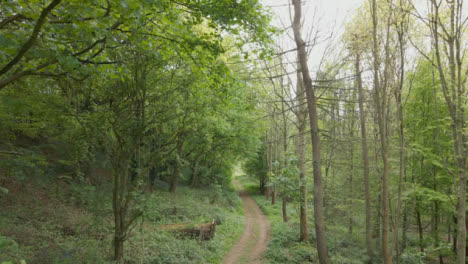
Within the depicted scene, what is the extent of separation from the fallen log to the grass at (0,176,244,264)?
0.31m

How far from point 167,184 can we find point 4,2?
2053 centimetres

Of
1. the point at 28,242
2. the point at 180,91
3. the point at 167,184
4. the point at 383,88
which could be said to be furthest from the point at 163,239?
the point at 167,184

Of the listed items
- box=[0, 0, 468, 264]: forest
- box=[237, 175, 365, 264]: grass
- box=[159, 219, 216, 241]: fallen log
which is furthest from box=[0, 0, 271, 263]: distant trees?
box=[237, 175, 365, 264]: grass

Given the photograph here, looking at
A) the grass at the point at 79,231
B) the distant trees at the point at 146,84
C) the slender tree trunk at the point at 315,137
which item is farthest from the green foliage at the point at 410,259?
the distant trees at the point at 146,84

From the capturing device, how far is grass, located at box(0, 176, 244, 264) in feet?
22.1

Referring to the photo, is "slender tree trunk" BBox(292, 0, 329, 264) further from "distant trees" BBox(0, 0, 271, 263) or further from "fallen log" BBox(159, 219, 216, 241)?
"fallen log" BBox(159, 219, 216, 241)

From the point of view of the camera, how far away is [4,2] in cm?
281

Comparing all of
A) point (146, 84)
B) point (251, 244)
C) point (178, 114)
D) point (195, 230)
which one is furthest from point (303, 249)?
point (146, 84)

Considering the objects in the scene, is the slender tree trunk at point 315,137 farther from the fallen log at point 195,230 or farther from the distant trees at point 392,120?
the fallen log at point 195,230

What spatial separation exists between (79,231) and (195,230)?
172 inches

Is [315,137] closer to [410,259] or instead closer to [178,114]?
[178,114]

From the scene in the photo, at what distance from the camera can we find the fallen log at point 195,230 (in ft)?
35.3

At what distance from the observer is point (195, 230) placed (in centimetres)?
1085

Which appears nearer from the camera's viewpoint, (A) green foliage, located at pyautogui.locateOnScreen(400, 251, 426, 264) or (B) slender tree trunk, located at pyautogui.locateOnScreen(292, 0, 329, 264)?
(B) slender tree trunk, located at pyautogui.locateOnScreen(292, 0, 329, 264)
